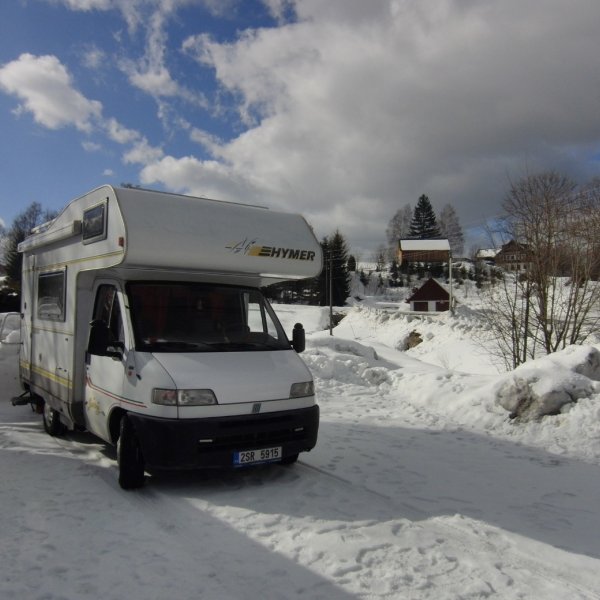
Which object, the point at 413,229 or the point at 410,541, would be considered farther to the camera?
the point at 413,229

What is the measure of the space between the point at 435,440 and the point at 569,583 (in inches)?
172

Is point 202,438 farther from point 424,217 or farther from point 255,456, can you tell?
point 424,217

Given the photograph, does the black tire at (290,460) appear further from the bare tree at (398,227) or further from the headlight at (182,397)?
the bare tree at (398,227)

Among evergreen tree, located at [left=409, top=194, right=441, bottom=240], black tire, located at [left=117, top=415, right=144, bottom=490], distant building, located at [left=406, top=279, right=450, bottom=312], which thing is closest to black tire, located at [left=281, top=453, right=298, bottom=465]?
black tire, located at [left=117, top=415, right=144, bottom=490]

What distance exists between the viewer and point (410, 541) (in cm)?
444

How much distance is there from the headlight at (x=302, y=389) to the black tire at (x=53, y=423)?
12.8ft

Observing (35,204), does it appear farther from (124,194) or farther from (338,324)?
(124,194)

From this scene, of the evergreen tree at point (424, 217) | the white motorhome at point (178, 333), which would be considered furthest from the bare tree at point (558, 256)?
the evergreen tree at point (424, 217)

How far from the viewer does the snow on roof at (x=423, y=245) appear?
7100 centimetres

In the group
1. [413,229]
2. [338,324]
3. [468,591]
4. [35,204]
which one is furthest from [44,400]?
[413,229]

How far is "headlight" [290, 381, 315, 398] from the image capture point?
5.77m

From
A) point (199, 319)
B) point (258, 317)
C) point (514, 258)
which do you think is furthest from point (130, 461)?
point (514, 258)

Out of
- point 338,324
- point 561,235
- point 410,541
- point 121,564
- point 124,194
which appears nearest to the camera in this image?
point 121,564

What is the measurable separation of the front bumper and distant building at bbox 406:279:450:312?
166 feet
